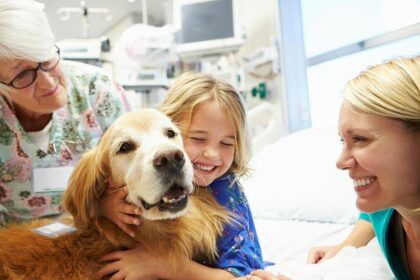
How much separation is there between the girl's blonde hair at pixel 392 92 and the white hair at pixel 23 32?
3.41ft

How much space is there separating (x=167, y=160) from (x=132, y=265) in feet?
1.11

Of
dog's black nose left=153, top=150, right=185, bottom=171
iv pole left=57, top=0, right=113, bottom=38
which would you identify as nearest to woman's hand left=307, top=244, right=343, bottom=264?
dog's black nose left=153, top=150, right=185, bottom=171

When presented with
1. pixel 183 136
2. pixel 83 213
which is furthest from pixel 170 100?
pixel 83 213

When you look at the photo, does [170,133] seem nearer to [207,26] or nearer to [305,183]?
[305,183]

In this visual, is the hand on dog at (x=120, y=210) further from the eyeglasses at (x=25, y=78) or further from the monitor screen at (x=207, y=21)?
the monitor screen at (x=207, y=21)

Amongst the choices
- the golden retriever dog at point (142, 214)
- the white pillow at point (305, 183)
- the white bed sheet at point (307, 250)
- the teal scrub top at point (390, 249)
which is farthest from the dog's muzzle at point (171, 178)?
the white pillow at point (305, 183)

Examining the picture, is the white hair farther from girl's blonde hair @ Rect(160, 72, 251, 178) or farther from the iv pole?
the iv pole

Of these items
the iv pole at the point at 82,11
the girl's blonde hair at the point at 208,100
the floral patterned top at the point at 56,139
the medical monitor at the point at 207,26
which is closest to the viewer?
the girl's blonde hair at the point at 208,100

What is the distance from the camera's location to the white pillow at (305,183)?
211cm

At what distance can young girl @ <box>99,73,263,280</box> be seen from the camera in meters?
1.18

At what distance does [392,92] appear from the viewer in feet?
3.28

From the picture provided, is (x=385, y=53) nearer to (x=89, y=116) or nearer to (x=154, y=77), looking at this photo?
(x=154, y=77)

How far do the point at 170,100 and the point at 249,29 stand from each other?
2620 millimetres

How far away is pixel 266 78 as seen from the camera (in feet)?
12.4
